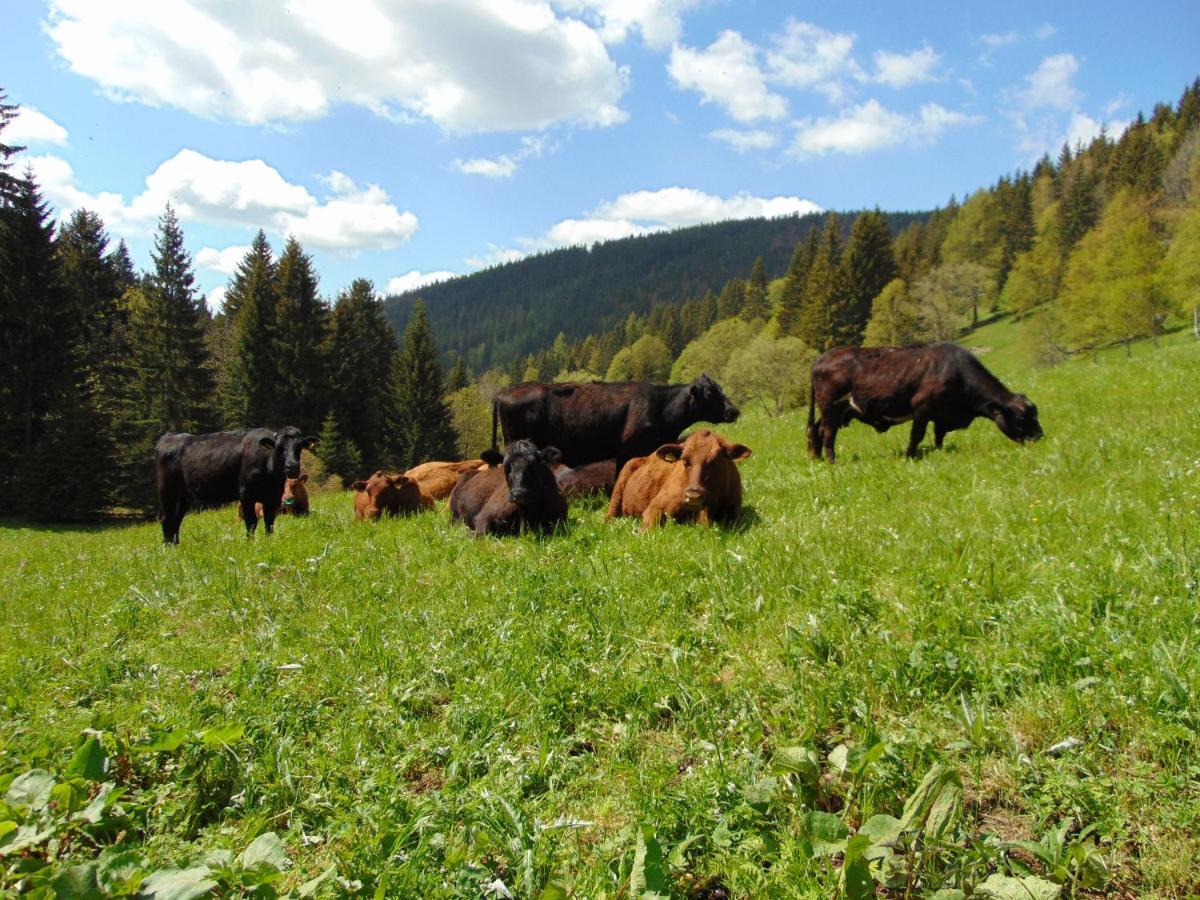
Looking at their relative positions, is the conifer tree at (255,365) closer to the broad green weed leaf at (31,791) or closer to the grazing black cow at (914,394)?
the grazing black cow at (914,394)

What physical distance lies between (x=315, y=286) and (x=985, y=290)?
88.8 metres

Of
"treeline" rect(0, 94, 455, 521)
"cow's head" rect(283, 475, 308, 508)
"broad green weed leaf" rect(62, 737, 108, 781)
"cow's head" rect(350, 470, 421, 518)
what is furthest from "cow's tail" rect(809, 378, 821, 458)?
"treeline" rect(0, 94, 455, 521)

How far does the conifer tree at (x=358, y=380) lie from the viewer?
194 ft

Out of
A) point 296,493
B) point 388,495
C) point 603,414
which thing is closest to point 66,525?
point 296,493

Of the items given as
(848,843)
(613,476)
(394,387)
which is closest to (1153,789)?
(848,843)

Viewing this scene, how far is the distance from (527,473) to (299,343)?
5522cm

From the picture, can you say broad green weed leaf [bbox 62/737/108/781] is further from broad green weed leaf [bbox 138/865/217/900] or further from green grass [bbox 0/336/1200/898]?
broad green weed leaf [bbox 138/865/217/900]

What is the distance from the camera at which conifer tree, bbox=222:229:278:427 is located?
54594 mm

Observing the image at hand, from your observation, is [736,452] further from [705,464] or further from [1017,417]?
[1017,417]

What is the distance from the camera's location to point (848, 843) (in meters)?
2.19

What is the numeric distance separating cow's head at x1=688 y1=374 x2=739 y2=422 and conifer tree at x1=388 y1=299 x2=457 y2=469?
49580 mm

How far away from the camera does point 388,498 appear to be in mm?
12531

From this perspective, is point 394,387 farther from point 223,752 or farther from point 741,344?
point 223,752

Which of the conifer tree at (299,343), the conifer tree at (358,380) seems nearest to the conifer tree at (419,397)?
the conifer tree at (358,380)
